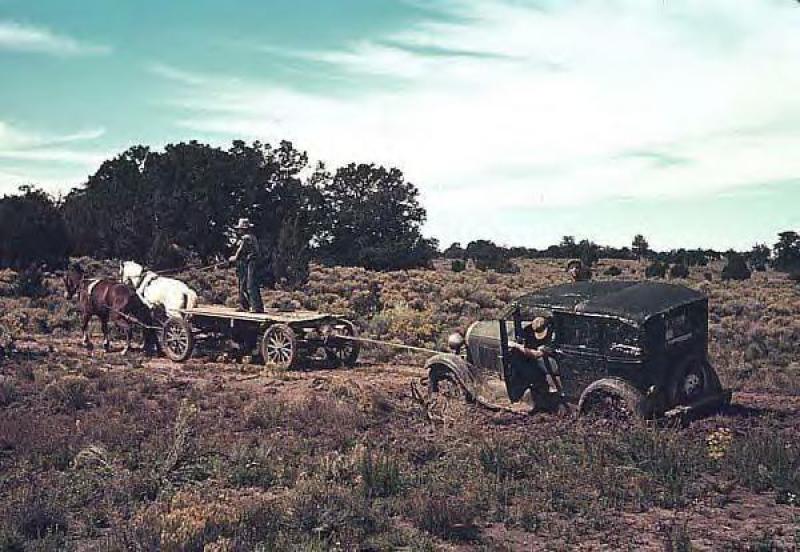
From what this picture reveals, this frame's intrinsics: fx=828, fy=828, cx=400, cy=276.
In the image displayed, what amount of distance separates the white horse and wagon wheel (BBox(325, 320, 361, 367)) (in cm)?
342

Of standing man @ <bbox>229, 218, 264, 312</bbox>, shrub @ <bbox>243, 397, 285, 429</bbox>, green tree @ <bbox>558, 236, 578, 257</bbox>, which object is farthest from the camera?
green tree @ <bbox>558, 236, 578, 257</bbox>

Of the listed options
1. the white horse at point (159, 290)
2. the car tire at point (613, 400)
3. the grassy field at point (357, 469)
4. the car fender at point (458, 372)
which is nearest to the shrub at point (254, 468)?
the grassy field at point (357, 469)

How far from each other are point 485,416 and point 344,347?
572 cm

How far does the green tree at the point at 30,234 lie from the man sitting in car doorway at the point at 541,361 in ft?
91.1

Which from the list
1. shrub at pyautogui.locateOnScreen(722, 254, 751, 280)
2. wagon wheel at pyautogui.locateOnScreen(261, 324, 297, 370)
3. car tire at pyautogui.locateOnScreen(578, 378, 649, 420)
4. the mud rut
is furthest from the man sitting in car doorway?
shrub at pyautogui.locateOnScreen(722, 254, 751, 280)

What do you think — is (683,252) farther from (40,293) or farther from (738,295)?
(40,293)

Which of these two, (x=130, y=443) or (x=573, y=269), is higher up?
(x=573, y=269)

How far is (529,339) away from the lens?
1208 centimetres

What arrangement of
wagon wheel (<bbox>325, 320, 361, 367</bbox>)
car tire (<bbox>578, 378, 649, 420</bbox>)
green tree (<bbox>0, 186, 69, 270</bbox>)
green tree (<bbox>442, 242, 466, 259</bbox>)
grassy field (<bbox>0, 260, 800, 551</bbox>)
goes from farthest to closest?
green tree (<bbox>442, 242, 466, 259</bbox>), green tree (<bbox>0, 186, 69, 270</bbox>), wagon wheel (<bbox>325, 320, 361, 367</bbox>), car tire (<bbox>578, 378, 649, 420</bbox>), grassy field (<bbox>0, 260, 800, 551</bbox>)

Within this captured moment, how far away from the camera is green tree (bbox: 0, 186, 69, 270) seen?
3403 cm

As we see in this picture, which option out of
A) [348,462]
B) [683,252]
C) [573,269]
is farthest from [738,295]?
[683,252]

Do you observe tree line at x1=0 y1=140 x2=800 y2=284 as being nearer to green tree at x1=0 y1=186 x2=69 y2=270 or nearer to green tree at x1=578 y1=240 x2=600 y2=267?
green tree at x1=0 y1=186 x2=69 y2=270

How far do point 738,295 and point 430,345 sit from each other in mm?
21571

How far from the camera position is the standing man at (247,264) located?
17.1 meters
